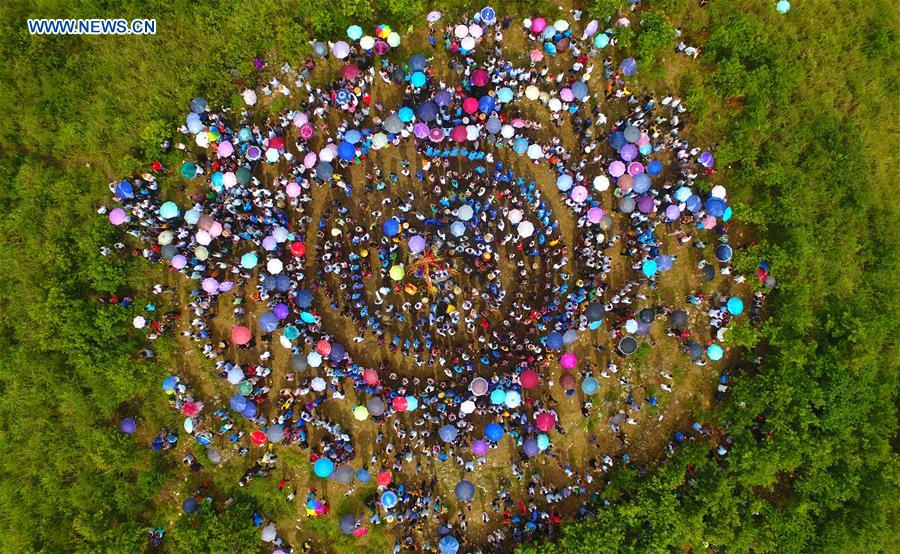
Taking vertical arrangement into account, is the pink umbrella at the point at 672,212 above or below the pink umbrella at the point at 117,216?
above

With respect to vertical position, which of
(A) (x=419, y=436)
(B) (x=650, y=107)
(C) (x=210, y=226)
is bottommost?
(A) (x=419, y=436)

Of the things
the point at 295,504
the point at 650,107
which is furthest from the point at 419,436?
the point at 650,107

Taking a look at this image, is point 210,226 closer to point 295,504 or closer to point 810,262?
point 295,504

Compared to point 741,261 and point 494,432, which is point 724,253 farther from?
point 494,432

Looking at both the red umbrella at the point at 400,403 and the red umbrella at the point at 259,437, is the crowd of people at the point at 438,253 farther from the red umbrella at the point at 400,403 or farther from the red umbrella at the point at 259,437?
the red umbrella at the point at 400,403

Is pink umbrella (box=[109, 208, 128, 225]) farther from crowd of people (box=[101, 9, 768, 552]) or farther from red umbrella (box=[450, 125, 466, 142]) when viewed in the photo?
red umbrella (box=[450, 125, 466, 142])

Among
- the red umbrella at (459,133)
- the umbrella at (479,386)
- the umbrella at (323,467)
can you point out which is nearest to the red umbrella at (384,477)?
the umbrella at (323,467)
